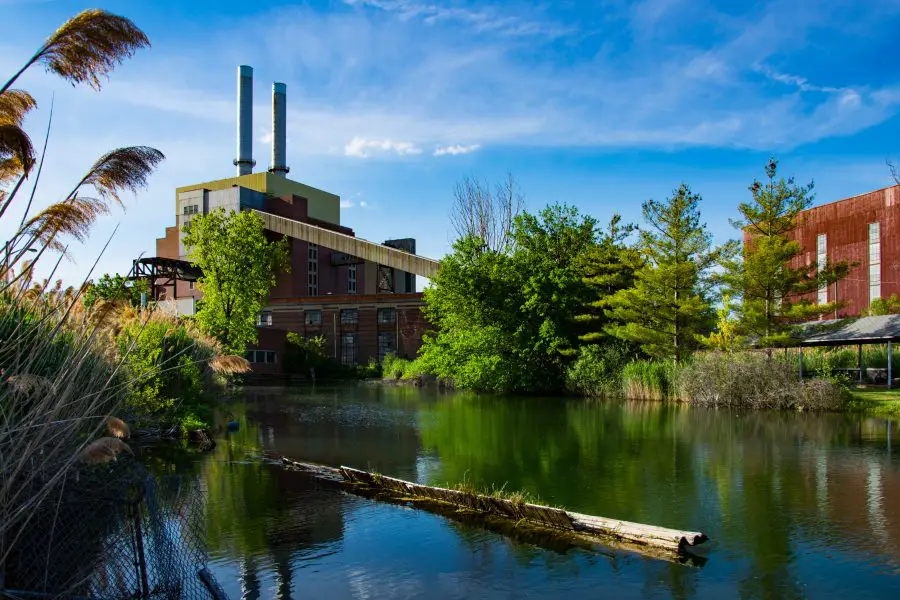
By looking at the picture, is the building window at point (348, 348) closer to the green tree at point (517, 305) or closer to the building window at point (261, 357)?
the building window at point (261, 357)

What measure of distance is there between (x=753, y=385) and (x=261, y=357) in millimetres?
34340

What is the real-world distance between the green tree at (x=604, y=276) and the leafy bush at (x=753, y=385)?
226 inches

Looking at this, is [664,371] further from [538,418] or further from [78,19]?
[78,19]

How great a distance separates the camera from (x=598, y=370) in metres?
32.1

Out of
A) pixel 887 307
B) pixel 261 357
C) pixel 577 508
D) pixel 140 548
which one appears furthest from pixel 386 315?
pixel 140 548

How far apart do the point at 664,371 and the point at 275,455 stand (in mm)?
18681

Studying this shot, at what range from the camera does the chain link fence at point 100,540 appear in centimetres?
557

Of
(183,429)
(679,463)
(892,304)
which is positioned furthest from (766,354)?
(183,429)

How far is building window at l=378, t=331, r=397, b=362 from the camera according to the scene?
54.4m

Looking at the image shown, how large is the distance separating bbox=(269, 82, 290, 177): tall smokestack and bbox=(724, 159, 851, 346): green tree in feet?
153

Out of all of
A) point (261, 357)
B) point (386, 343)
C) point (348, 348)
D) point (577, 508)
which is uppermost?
point (386, 343)

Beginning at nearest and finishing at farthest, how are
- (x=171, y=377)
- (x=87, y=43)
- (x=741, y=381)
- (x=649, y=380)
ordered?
(x=87, y=43) < (x=171, y=377) < (x=741, y=381) < (x=649, y=380)

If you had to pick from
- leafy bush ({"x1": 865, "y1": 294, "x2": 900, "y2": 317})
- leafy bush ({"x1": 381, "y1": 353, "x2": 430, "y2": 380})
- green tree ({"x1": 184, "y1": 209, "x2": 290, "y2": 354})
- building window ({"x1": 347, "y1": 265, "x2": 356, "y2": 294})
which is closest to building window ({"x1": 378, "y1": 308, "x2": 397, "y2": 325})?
leafy bush ({"x1": 381, "y1": 353, "x2": 430, "y2": 380})

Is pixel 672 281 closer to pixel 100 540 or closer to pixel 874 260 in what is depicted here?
pixel 874 260
